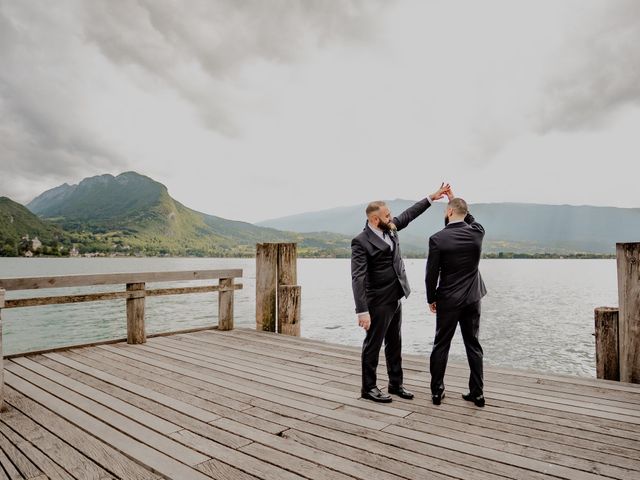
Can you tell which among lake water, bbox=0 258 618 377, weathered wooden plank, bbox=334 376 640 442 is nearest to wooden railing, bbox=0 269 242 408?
weathered wooden plank, bbox=334 376 640 442

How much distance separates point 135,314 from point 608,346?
23.1 feet

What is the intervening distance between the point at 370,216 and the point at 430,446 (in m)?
2.21

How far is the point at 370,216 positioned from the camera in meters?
4.28

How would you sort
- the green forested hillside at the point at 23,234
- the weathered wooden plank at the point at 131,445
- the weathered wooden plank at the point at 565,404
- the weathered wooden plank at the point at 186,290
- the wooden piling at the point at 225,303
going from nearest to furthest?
the weathered wooden plank at the point at 131,445, the weathered wooden plank at the point at 565,404, the weathered wooden plank at the point at 186,290, the wooden piling at the point at 225,303, the green forested hillside at the point at 23,234

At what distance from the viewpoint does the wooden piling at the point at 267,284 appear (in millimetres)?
8000

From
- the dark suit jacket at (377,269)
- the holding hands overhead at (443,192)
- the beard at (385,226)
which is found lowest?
the dark suit jacket at (377,269)

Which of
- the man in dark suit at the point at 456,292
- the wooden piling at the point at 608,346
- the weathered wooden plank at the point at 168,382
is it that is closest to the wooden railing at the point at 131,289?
the weathered wooden plank at the point at 168,382

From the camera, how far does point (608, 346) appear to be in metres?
5.09

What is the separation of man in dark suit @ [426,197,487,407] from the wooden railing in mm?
4200

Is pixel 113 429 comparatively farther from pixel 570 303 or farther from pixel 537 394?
pixel 570 303

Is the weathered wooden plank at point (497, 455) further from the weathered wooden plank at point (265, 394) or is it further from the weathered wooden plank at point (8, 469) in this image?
the weathered wooden plank at point (8, 469)

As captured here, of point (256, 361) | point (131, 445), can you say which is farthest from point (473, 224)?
point (131, 445)

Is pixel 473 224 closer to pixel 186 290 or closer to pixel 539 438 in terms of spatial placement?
pixel 539 438

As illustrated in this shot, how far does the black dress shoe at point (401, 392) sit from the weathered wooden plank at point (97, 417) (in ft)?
7.14
